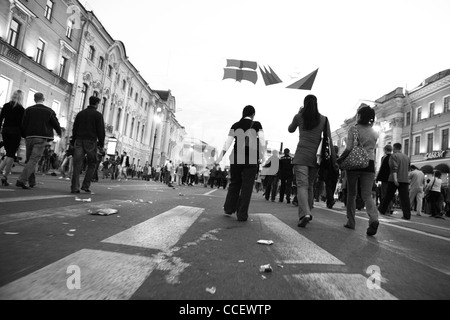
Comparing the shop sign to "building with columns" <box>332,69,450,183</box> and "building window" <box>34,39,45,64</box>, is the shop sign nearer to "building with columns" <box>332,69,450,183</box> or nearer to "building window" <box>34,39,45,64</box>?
"building with columns" <box>332,69,450,183</box>

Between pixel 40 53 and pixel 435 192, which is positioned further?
pixel 40 53

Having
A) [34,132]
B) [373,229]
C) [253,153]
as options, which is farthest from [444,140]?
[34,132]

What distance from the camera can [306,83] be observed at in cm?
1245

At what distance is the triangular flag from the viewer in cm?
1232

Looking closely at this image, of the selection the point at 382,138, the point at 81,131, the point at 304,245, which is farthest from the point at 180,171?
the point at 382,138

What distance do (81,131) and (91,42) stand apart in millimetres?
24435

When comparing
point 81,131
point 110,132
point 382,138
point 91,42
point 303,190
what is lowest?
point 303,190

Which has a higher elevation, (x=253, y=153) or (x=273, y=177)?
(x=253, y=153)

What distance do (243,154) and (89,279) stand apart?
3.60 m

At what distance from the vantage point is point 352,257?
249 centimetres

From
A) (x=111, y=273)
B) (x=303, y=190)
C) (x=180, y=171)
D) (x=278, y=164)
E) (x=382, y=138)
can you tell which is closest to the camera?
(x=111, y=273)

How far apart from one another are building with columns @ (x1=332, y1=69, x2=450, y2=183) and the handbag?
26.1 m

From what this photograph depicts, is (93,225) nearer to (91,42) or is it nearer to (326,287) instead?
(326,287)

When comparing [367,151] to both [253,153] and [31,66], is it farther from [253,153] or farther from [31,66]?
[31,66]
